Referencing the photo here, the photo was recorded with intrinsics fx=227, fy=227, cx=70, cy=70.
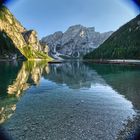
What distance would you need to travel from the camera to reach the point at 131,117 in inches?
742

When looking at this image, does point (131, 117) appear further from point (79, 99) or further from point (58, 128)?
point (79, 99)

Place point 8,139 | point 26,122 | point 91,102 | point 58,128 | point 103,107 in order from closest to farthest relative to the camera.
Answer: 1. point 8,139
2. point 58,128
3. point 26,122
4. point 103,107
5. point 91,102

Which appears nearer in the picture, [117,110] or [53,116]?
[53,116]

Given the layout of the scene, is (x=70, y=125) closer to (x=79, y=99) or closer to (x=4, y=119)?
(x=4, y=119)

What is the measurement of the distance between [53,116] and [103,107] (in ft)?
18.7

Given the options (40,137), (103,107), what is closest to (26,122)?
(40,137)

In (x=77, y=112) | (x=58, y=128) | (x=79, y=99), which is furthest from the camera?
(x=79, y=99)

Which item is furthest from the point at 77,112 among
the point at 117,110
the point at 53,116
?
the point at 117,110

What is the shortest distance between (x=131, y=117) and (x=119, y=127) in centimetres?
302

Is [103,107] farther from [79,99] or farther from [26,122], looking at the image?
[26,122]

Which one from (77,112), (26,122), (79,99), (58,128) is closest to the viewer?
(58,128)

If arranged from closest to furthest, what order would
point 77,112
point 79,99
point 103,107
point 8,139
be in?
point 8,139 < point 77,112 < point 103,107 < point 79,99

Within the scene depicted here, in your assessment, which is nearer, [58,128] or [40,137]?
[40,137]

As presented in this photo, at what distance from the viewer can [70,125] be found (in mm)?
16891
